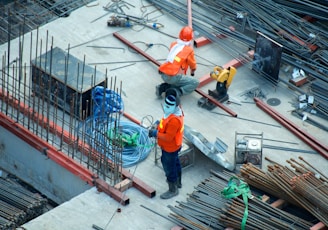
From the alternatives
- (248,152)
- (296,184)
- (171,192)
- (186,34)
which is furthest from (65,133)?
(296,184)

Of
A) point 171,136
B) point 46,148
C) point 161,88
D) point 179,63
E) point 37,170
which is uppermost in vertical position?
point 171,136

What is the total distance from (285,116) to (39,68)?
5.33m

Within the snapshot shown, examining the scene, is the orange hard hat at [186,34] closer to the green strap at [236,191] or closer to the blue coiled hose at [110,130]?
the blue coiled hose at [110,130]

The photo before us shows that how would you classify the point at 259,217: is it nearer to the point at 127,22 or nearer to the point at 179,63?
the point at 179,63

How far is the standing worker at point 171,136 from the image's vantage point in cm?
2073

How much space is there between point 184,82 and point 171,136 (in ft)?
11.2

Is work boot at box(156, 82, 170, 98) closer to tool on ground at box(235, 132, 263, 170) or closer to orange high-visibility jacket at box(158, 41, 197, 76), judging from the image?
orange high-visibility jacket at box(158, 41, 197, 76)

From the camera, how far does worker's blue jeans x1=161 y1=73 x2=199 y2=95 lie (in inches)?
939

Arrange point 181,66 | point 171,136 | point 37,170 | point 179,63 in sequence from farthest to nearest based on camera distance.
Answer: point 181,66 < point 179,63 < point 37,170 < point 171,136

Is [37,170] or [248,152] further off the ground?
[248,152]

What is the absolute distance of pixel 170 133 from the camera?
20781mm

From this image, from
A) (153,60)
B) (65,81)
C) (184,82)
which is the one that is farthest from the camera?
(153,60)

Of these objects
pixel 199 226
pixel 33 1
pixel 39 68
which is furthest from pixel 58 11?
pixel 199 226

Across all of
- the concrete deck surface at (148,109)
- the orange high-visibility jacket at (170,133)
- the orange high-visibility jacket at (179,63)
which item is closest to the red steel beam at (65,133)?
the concrete deck surface at (148,109)
